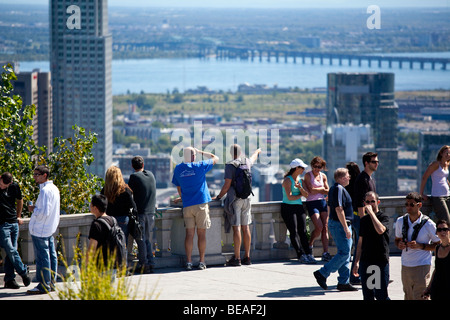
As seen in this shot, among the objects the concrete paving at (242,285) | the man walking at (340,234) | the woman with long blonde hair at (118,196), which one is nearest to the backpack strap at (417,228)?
the concrete paving at (242,285)

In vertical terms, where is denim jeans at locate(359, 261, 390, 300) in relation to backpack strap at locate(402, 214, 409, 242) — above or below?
below

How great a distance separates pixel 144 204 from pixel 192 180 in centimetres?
83

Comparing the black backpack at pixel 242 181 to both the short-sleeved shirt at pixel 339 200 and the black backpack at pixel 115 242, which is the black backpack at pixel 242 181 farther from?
the black backpack at pixel 115 242

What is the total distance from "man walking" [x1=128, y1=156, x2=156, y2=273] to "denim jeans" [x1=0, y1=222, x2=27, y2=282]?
173 cm

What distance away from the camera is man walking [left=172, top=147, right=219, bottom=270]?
12594 millimetres

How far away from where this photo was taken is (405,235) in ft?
33.1

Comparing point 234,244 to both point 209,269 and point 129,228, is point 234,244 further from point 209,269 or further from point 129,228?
point 129,228

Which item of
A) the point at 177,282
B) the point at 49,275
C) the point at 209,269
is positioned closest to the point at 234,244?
the point at 209,269

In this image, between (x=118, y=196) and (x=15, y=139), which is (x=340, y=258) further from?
(x=15, y=139)

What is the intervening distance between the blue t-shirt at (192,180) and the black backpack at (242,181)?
1.65 feet

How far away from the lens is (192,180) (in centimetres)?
1267

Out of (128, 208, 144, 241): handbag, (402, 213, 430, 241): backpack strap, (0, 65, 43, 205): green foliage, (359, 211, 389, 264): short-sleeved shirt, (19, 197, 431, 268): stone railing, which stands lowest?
(19, 197, 431, 268): stone railing

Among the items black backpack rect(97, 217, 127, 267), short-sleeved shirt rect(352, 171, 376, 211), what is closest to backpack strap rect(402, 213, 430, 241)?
short-sleeved shirt rect(352, 171, 376, 211)

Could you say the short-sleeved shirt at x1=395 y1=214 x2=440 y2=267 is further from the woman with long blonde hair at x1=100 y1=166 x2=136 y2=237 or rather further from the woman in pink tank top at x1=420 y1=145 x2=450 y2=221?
the woman in pink tank top at x1=420 y1=145 x2=450 y2=221
